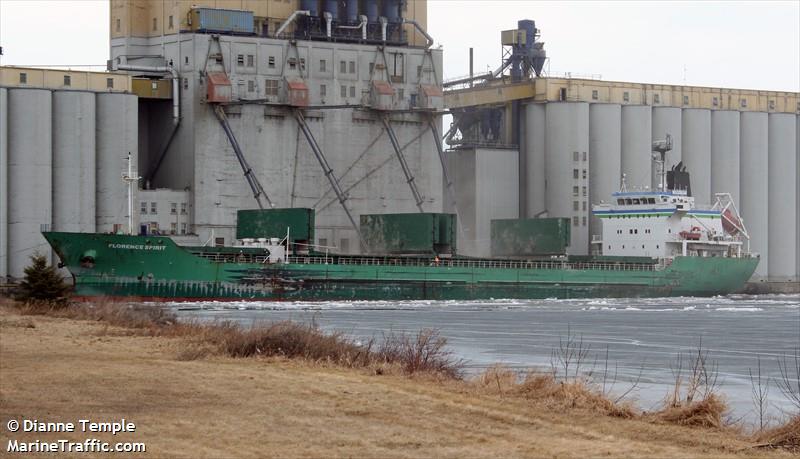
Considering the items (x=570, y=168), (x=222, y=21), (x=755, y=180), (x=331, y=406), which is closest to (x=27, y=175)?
(x=222, y=21)

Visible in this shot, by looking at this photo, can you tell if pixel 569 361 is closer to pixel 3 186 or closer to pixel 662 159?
pixel 3 186

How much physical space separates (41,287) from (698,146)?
5982 centimetres

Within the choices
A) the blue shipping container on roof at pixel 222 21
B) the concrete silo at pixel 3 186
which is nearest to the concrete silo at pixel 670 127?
the blue shipping container on roof at pixel 222 21

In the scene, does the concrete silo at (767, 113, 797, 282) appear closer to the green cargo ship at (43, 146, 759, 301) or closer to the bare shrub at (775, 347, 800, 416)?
the green cargo ship at (43, 146, 759, 301)

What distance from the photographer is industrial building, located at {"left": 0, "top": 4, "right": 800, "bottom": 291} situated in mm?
66062

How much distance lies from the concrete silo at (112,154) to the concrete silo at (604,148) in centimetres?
2927

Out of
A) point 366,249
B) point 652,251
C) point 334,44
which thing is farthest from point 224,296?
point 652,251

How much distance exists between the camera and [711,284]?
74.9 m

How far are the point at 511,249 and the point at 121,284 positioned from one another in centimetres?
2627

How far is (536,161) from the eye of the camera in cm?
8162

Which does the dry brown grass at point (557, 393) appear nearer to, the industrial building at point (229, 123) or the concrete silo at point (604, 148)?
the industrial building at point (229, 123)

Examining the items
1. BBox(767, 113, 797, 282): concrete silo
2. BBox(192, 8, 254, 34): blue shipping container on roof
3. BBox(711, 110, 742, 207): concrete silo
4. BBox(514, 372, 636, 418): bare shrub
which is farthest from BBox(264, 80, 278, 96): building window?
BBox(514, 372, 636, 418): bare shrub

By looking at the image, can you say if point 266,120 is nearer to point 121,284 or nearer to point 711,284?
point 121,284

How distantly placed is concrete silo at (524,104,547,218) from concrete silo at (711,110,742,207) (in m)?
13.1
